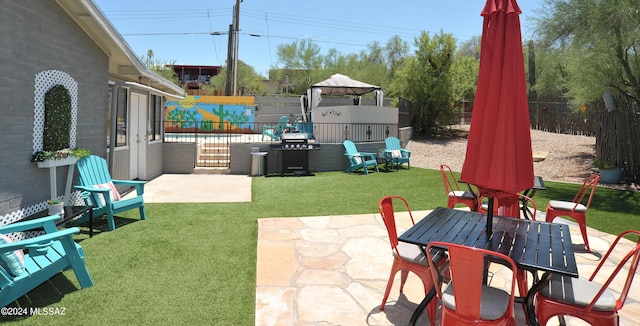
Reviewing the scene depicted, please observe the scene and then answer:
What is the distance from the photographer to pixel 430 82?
61.3ft

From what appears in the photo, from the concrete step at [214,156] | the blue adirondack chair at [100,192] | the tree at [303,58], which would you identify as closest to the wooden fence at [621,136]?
the concrete step at [214,156]

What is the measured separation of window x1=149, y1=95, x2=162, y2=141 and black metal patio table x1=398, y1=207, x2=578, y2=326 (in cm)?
883

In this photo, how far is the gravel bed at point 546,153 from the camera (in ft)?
37.5

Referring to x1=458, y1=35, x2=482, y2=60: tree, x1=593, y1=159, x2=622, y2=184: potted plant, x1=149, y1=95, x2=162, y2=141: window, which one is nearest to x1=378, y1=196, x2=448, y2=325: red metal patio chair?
x1=149, y1=95, x2=162, y2=141: window

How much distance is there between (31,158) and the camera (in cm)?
468

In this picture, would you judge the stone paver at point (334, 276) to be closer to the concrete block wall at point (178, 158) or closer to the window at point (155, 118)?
the window at point (155, 118)

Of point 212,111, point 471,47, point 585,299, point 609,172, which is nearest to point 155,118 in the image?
point 585,299

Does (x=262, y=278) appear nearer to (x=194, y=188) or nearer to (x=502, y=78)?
(x=502, y=78)

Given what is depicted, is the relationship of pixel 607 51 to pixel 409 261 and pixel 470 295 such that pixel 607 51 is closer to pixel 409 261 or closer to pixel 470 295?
pixel 409 261

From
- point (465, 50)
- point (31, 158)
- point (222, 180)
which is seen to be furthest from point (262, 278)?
point (465, 50)

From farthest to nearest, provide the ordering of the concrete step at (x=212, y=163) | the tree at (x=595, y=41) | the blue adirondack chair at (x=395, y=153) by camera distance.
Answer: the blue adirondack chair at (x=395, y=153)
the concrete step at (x=212, y=163)
the tree at (x=595, y=41)

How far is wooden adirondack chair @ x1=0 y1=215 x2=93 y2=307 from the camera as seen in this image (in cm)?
276

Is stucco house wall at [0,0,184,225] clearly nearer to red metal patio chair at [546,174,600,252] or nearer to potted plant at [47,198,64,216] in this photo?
potted plant at [47,198,64,216]

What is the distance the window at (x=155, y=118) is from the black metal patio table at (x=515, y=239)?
8.83 meters
